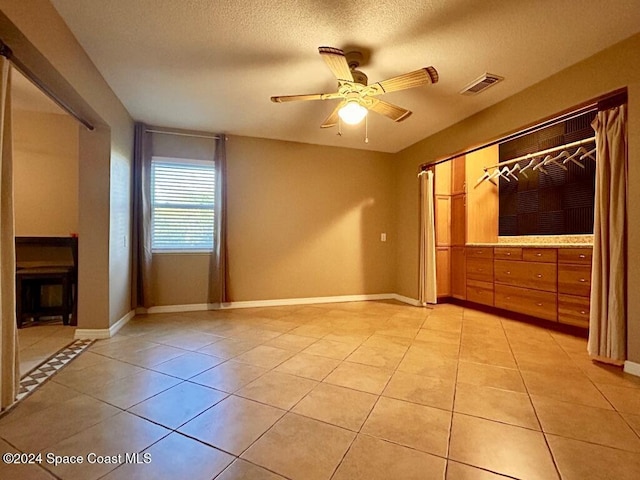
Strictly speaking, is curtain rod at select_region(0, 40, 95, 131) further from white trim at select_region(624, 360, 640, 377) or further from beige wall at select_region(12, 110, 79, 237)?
white trim at select_region(624, 360, 640, 377)

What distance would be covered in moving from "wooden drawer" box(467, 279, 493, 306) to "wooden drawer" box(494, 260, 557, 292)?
0.65 feet

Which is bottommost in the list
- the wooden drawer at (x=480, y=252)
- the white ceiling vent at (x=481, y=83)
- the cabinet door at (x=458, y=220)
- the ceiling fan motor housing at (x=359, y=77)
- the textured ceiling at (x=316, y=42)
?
the wooden drawer at (x=480, y=252)

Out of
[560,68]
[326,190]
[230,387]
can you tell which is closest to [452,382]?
[230,387]

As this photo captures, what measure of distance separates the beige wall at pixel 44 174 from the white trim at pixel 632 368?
587 cm

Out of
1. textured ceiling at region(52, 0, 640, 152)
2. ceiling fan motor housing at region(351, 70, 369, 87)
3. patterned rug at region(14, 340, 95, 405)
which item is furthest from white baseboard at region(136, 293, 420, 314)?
ceiling fan motor housing at region(351, 70, 369, 87)

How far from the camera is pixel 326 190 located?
16.2 ft

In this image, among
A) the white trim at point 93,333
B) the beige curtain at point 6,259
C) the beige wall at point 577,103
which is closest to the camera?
the beige curtain at point 6,259

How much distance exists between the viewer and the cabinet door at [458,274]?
466 cm

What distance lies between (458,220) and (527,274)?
1406mm

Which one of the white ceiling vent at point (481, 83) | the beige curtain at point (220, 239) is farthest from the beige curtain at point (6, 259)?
the white ceiling vent at point (481, 83)

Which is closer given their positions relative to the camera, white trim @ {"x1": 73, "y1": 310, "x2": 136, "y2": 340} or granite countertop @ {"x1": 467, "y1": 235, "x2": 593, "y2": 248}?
white trim @ {"x1": 73, "y1": 310, "x2": 136, "y2": 340}

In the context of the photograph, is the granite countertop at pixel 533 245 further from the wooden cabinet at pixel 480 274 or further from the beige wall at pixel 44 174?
the beige wall at pixel 44 174

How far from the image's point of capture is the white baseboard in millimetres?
4172

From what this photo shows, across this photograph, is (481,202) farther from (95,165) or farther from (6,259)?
(6,259)
